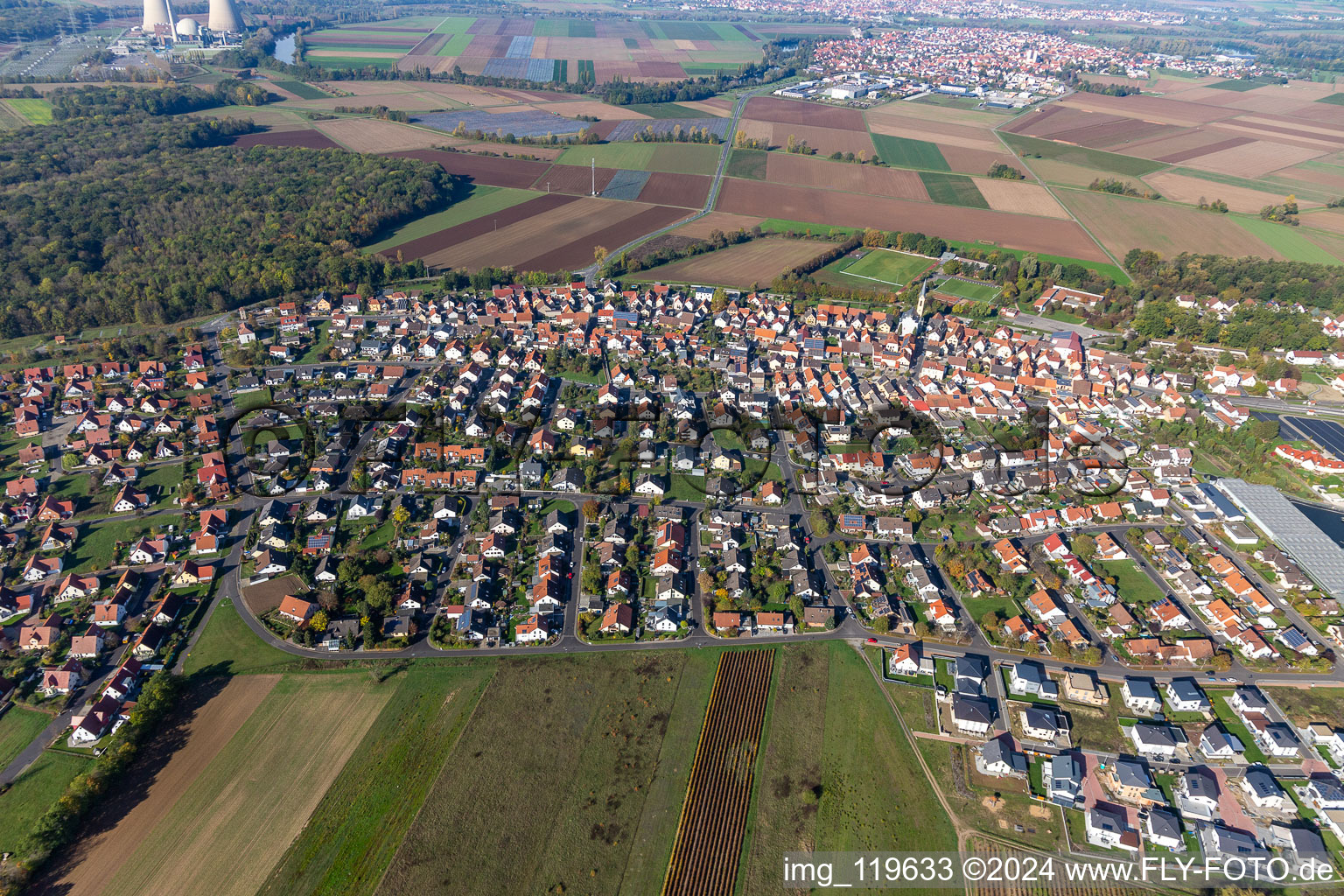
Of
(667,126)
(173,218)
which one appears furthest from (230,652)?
(667,126)

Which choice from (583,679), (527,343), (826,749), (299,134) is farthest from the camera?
(299,134)

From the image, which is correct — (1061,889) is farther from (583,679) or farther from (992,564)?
(583,679)

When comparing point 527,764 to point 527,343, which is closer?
point 527,764

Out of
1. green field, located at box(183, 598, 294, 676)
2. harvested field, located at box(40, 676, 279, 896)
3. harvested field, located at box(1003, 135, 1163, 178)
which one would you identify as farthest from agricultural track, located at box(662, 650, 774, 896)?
harvested field, located at box(1003, 135, 1163, 178)

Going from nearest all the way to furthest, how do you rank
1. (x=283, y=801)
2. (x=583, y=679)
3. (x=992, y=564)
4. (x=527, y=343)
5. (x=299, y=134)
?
(x=283, y=801)
(x=583, y=679)
(x=992, y=564)
(x=527, y=343)
(x=299, y=134)

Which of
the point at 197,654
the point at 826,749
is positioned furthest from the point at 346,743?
the point at 826,749

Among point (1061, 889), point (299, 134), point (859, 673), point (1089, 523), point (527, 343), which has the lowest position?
point (1061, 889)

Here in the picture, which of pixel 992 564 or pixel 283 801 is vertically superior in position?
pixel 992 564
